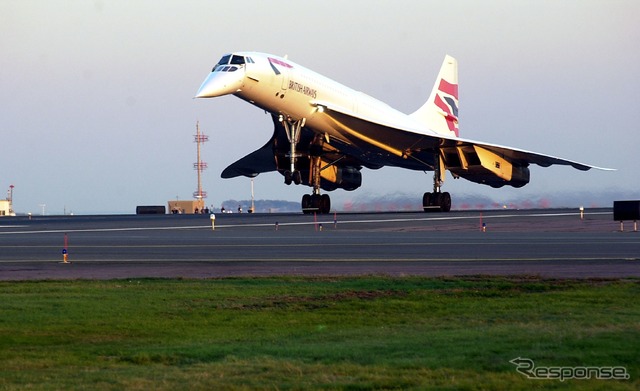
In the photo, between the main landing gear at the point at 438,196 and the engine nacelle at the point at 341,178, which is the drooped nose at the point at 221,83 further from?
the main landing gear at the point at 438,196

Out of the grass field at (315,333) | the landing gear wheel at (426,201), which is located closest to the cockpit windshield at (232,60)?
the landing gear wheel at (426,201)

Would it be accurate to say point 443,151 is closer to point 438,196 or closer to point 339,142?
point 438,196

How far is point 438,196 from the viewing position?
42.1 meters

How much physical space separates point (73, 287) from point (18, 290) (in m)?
0.73

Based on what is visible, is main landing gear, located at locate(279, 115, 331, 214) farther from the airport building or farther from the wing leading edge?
the airport building

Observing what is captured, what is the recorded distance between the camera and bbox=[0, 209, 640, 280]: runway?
54.2 ft

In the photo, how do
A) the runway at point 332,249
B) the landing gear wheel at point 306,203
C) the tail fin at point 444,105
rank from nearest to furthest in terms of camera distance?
the runway at point 332,249 → the landing gear wheel at point 306,203 → the tail fin at point 444,105

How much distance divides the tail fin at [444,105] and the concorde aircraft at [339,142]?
120 centimetres

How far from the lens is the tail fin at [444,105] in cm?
4878

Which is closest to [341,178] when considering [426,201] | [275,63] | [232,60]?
[426,201]

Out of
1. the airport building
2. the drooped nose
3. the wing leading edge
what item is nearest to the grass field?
the drooped nose

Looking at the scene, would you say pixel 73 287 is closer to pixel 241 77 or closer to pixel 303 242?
pixel 303 242

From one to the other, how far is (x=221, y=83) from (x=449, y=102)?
2023 cm

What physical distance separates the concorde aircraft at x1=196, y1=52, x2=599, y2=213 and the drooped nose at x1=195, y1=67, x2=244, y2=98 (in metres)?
0.05
